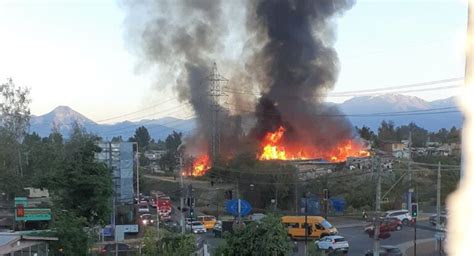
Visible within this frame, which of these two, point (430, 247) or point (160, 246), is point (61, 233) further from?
point (430, 247)

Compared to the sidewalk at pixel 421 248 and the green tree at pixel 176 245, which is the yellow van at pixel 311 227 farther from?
the green tree at pixel 176 245

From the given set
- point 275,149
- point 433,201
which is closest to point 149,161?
point 275,149

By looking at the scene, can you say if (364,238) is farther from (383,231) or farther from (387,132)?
(387,132)

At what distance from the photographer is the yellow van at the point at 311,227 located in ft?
89.8

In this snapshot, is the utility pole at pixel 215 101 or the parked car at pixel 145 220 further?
the utility pole at pixel 215 101

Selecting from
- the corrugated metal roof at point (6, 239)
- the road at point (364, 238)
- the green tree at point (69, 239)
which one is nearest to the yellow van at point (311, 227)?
the road at point (364, 238)

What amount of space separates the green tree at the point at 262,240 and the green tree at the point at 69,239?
12689 mm

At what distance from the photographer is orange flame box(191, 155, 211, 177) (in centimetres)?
5442

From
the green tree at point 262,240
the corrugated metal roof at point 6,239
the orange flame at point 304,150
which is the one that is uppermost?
the orange flame at point 304,150

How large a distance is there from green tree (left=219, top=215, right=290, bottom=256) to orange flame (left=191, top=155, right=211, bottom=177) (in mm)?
47496

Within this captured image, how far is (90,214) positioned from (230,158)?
30.0m

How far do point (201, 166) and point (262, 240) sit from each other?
50.3 meters

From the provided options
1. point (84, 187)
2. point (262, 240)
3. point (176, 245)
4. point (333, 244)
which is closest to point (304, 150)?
point (333, 244)

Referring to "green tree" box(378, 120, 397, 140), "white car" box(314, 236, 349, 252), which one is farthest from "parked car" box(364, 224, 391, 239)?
"green tree" box(378, 120, 397, 140)
